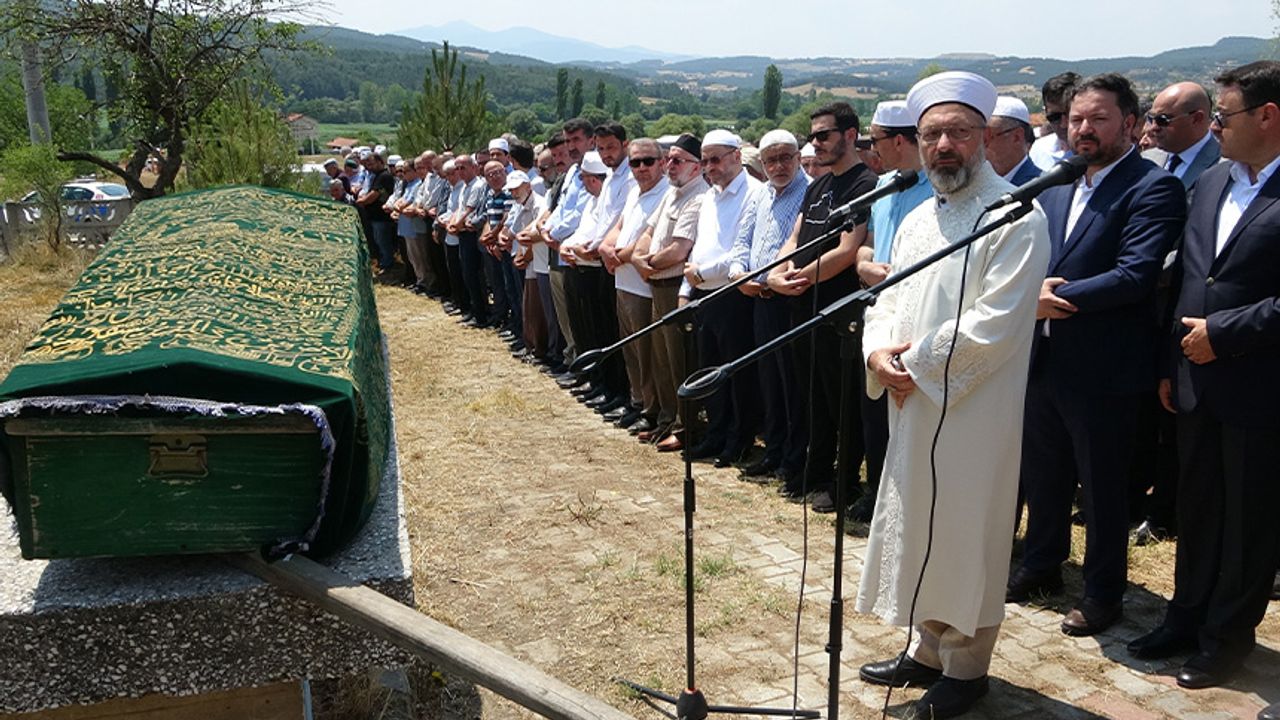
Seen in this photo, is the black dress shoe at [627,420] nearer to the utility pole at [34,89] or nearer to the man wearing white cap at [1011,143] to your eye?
the man wearing white cap at [1011,143]

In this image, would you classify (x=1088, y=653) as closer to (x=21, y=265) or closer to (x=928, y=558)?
(x=928, y=558)

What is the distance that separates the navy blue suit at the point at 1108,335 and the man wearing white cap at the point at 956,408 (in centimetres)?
78

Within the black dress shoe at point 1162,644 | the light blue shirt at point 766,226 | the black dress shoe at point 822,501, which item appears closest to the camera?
the black dress shoe at point 1162,644

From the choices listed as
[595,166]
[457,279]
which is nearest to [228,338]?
[595,166]

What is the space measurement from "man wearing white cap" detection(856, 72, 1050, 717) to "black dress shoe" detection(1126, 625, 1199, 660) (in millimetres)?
739

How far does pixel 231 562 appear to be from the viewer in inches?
123

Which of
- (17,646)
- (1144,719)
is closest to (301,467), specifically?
(17,646)

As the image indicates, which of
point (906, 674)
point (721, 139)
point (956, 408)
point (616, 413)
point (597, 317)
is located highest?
point (721, 139)

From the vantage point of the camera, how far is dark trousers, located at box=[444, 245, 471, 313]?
12.8 m

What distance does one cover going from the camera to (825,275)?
5.57m

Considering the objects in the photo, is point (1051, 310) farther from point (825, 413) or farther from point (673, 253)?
point (673, 253)

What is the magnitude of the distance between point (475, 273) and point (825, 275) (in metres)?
7.10

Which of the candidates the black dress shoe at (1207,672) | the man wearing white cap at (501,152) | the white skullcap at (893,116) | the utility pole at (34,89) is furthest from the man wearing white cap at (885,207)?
the utility pole at (34,89)

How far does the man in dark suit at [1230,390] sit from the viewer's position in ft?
11.5
